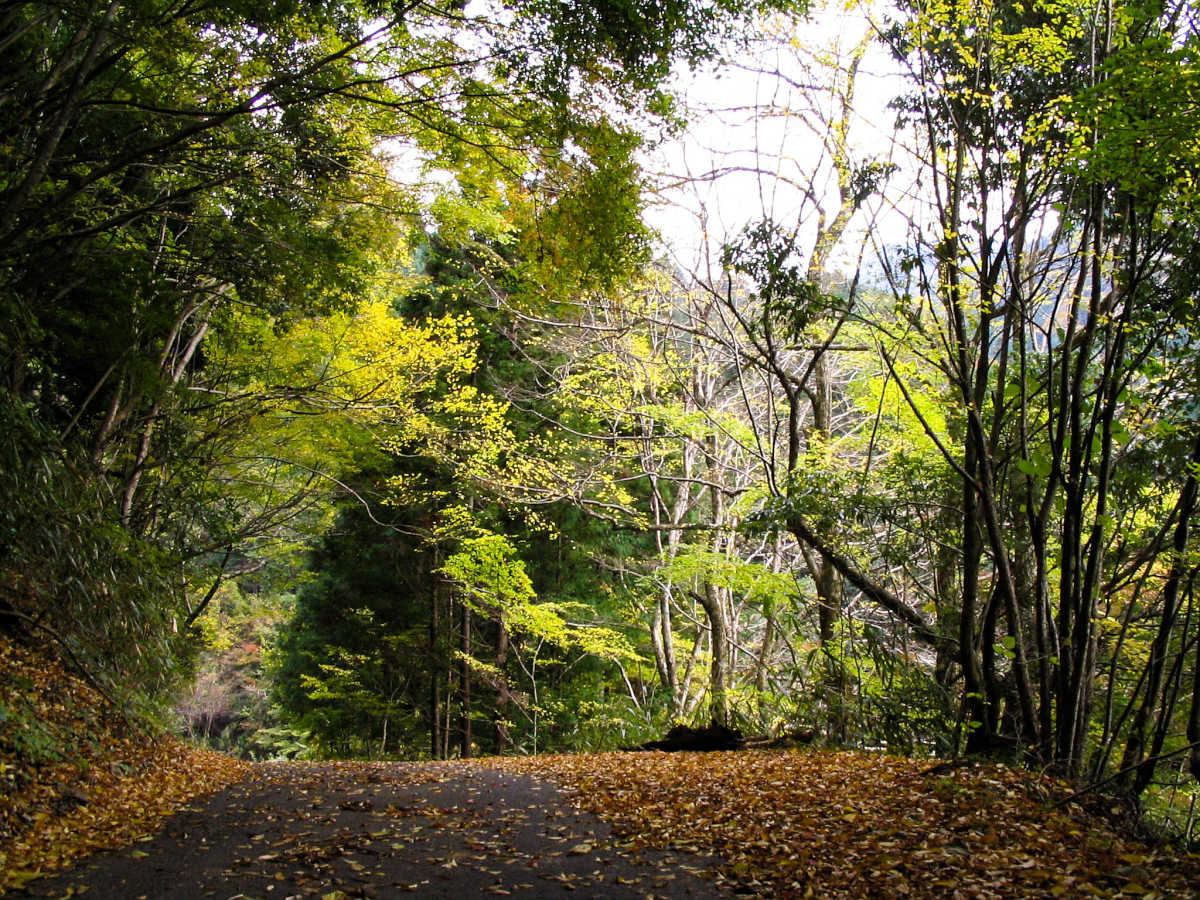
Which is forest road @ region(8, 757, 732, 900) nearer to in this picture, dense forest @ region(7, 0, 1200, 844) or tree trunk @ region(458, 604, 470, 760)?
dense forest @ region(7, 0, 1200, 844)

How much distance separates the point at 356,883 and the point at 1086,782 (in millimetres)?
4389

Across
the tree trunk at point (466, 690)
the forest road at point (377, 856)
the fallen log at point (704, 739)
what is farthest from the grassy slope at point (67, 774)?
the tree trunk at point (466, 690)

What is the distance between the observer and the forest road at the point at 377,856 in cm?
314

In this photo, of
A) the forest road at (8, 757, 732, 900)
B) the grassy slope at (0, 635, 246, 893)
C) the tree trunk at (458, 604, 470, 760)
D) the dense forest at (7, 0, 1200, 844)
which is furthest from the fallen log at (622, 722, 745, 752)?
the tree trunk at (458, 604, 470, 760)

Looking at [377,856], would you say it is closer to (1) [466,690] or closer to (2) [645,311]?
(2) [645,311]

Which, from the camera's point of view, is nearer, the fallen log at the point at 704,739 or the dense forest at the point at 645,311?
the dense forest at the point at 645,311

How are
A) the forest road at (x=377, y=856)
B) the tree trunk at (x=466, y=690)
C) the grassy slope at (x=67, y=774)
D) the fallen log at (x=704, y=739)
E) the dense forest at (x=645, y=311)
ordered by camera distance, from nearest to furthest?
1. the forest road at (x=377, y=856)
2. the grassy slope at (x=67, y=774)
3. the dense forest at (x=645, y=311)
4. the fallen log at (x=704, y=739)
5. the tree trunk at (x=466, y=690)

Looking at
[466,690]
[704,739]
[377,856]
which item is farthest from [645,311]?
[377,856]

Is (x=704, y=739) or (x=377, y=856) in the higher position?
(x=377, y=856)

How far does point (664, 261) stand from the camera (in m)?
11.0

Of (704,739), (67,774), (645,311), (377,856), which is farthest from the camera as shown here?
(645,311)

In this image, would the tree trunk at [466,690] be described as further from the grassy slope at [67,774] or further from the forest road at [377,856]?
the forest road at [377,856]

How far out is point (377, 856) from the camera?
3723 mm

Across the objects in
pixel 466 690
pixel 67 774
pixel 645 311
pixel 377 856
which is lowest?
pixel 466 690
